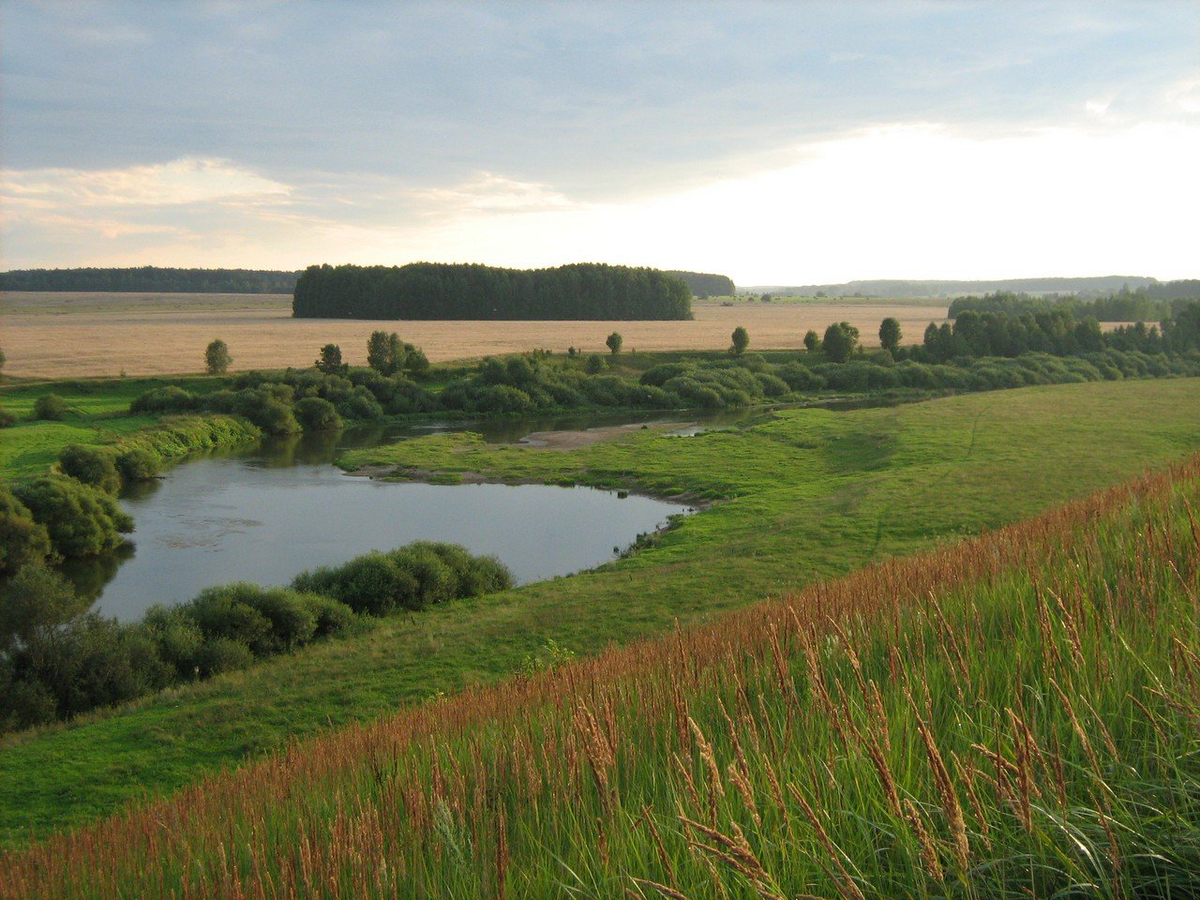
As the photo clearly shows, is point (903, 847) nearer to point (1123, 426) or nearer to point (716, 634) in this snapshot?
point (716, 634)

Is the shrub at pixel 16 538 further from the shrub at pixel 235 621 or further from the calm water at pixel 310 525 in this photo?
the shrub at pixel 235 621

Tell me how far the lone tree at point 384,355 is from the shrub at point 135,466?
30097 mm

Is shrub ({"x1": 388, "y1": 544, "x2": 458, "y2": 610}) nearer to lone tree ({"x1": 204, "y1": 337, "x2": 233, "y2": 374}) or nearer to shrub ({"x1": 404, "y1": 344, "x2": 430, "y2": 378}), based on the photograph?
shrub ({"x1": 404, "y1": 344, "x2": 430, "y2": 378})

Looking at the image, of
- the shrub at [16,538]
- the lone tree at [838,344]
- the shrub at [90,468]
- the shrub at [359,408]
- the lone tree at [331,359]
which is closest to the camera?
the shrub at [16,538]

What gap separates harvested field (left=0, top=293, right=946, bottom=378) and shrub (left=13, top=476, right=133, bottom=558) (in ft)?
131

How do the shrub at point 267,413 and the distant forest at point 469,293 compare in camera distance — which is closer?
the shrub at point 267,413

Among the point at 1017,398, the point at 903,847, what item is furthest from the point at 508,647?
the point at 1017,398

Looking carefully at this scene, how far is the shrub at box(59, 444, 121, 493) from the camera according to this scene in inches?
1518

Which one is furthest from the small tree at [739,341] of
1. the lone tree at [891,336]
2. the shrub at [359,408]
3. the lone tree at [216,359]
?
the lone tree at [216,359]

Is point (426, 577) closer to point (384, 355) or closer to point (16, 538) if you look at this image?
point (16, 538)

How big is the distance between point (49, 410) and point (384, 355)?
2582cm

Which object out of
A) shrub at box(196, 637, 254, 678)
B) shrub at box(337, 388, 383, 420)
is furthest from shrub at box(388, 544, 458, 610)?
shrub at box(337, 388, 383, 420)

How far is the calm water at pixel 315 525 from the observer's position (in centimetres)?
2792

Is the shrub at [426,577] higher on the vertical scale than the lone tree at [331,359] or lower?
lower
